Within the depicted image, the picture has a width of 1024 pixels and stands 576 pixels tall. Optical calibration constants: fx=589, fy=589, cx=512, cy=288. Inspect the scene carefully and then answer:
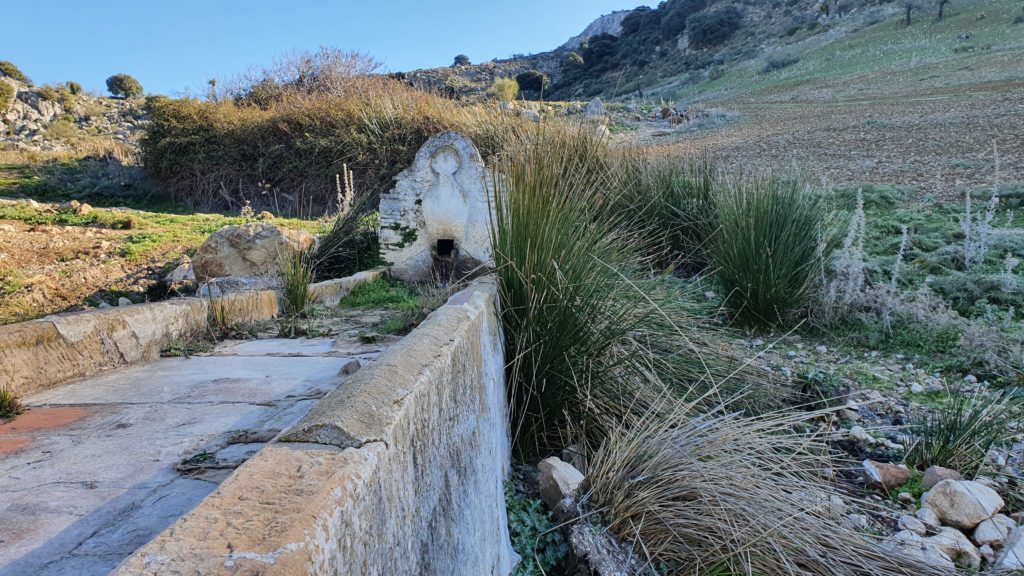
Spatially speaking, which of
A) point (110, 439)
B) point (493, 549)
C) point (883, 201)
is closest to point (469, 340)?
point (493, 549)

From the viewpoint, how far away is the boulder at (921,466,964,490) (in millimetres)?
2977

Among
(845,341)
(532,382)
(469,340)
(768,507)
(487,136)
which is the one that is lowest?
(845,341)

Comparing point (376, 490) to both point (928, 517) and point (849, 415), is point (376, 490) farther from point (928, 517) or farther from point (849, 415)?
point (849, 415)

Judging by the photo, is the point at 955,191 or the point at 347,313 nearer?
the point at 347,313

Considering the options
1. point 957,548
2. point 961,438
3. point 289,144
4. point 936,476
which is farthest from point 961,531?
point 289,144

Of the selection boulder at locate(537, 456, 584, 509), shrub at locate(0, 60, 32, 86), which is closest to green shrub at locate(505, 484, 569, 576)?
boulder at locate(537, 456, 584, 509)

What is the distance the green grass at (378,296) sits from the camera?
620 cm

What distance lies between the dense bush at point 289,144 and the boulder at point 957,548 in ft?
32.7

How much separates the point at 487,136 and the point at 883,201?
18.9ft

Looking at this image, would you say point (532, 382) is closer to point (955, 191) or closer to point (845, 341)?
point (845, 341)

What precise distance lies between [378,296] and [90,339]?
10.8ft

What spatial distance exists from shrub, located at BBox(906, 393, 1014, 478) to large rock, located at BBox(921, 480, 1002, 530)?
327 mm

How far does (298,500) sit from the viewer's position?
1.07 metres

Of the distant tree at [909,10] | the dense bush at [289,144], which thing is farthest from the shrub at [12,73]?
the distant tree at [909,10]
